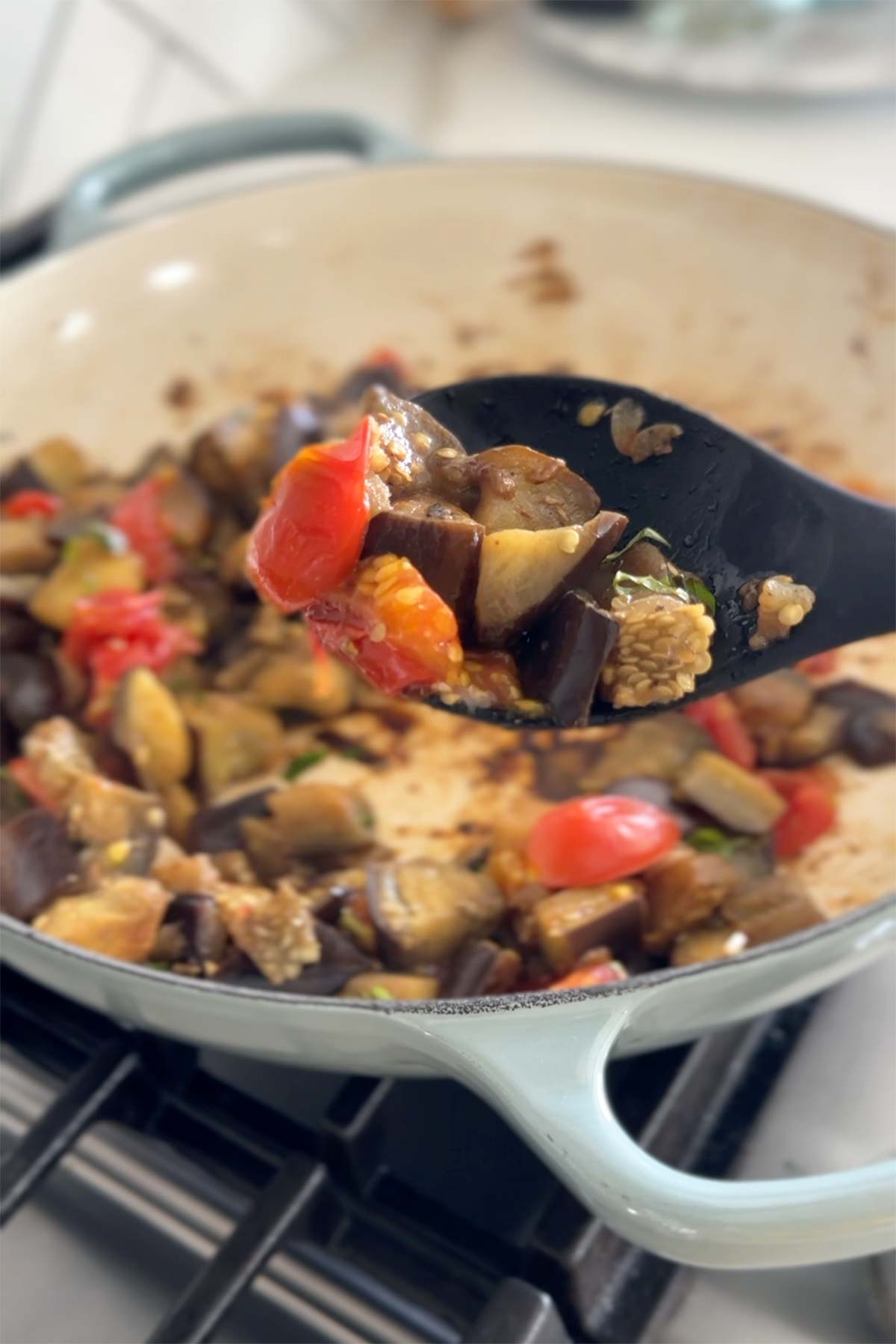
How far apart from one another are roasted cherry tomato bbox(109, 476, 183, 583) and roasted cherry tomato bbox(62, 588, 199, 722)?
0.06 metres

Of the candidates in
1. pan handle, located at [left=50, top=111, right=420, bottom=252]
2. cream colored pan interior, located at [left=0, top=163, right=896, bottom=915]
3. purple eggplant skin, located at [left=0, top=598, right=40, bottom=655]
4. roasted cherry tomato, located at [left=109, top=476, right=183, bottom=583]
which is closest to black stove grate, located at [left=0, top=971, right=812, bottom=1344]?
purple eggplant skin, located at [left=0, top=598, right=40, bottom=655]

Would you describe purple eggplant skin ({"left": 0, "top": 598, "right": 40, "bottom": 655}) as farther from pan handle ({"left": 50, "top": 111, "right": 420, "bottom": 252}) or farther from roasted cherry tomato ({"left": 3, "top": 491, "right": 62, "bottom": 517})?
pan handle ({"left": 50, "top": 111, "right": 420, "bottom": 252})

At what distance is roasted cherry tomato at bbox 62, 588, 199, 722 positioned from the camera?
118 cm

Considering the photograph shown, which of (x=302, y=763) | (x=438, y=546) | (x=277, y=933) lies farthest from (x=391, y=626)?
(x=302, y=763)

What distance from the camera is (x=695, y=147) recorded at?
1.77 m

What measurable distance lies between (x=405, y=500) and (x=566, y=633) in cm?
13

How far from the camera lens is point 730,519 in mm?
801

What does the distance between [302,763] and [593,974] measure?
1.38 ft

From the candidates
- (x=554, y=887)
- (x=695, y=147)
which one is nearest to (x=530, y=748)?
(x=554, y=887)

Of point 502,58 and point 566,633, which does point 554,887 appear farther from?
point 502,58

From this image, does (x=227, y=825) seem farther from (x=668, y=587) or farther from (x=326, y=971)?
(x=668, y=587)

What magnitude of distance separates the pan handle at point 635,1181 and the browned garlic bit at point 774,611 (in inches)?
9.7

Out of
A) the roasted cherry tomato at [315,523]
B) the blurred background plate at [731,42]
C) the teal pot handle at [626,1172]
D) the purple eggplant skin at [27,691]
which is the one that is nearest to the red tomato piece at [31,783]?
the purple eggplant skin at [27,691]

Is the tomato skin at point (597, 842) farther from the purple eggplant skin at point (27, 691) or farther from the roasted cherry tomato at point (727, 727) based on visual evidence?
the purple eggplant skin at point (27, 691)
